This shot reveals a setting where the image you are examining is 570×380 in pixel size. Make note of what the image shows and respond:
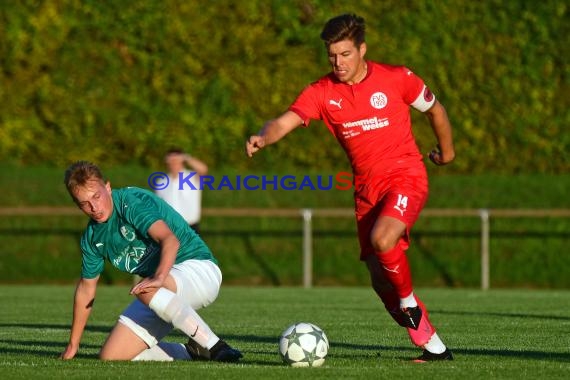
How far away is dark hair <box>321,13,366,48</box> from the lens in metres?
7.94

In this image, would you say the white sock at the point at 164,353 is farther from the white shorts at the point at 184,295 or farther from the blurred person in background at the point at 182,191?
the blurred person in background at the point at 182,191

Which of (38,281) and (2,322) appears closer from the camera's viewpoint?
(2,322)

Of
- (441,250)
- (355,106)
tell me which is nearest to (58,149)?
(441,250)

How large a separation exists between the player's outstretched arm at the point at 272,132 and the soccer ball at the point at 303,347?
1.10 m

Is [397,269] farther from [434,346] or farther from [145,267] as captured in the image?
[145,267]

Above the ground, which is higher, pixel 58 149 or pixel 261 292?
pixel 58 149

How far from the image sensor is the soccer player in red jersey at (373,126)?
7.91 metres

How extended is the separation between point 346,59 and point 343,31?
0.18 meters

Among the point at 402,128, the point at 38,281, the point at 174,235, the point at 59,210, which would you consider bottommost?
the point at 38,281

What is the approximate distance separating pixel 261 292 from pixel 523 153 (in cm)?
555

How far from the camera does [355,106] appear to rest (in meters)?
8.09

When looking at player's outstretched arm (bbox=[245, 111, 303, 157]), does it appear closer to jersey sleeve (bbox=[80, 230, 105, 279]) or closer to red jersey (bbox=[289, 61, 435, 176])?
red jersey (bbox=[289, 61, 435, 176])

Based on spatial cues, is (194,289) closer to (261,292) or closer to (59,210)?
(261,292)

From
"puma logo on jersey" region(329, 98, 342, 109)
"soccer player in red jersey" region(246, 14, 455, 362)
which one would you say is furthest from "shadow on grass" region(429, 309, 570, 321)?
"puma logo on jersey" region(329, 98, 342, 109)
